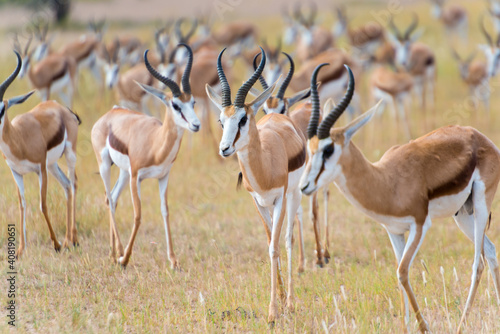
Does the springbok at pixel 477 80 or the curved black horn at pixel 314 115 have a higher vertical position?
the curved black horn at pixel 314 115

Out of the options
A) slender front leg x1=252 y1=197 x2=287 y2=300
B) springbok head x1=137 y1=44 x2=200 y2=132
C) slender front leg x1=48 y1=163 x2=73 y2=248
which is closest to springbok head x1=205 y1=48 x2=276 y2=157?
slender front leg x1=252 y1=197 x2=287 y2=300

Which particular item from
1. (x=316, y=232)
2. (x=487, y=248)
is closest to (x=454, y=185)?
(x=487, y=248)

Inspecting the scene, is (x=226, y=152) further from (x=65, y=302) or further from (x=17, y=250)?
(x=17, y=250)

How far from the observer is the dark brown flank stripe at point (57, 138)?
592cm

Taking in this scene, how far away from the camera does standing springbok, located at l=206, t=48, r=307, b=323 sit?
13.8 feet

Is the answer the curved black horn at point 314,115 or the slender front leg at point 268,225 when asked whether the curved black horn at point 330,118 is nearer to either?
the curved black horn at point 314,115

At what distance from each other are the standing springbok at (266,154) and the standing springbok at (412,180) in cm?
80

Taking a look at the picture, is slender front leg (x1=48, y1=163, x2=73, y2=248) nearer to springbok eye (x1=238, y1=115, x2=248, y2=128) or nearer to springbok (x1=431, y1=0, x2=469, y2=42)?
springbok eye (x1=238, y1=115, x2=248, y2=128)

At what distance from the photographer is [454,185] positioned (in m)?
3.90

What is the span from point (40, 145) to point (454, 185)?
3.80 metres

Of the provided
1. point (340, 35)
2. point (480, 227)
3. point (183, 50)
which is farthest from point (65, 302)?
Result: point (340, 35)

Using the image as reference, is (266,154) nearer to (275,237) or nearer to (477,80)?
(275,237)

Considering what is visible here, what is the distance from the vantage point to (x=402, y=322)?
4.05 m

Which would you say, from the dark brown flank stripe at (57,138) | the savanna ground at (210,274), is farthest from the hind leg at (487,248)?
the dark brown flank stripe at (57,138)
